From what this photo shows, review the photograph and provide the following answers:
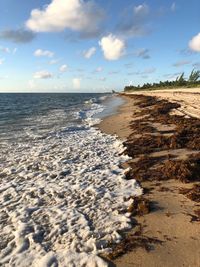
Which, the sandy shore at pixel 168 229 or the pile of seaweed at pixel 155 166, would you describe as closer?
the sandy shore at pixel 168 229

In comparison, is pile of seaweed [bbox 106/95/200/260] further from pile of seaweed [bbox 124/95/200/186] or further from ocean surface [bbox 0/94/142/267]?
ocean surface [bbox 0/94/142/267]

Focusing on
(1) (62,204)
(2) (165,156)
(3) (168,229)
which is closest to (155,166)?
(2) (165,156)

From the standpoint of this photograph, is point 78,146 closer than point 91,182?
No

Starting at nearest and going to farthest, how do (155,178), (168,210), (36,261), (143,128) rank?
(36,261) < (168,210) < (155,178) < (143,128)

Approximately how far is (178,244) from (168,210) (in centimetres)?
118

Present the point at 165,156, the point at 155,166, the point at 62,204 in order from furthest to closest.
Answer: the point at 165,156 → the point at 155,166 → the point at 62,204

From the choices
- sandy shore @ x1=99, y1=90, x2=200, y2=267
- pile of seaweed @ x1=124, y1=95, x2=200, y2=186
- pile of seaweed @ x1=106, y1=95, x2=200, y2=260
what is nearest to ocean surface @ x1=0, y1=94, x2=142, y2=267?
pile of seaweed @ x1=106, y1=95, x2=200, y2=260

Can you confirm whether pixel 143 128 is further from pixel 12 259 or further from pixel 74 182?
pixel 12 259

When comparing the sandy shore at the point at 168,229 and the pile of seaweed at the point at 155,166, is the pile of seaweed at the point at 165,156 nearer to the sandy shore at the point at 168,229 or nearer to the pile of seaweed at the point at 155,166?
the pile of seaweed at the point at 155,166

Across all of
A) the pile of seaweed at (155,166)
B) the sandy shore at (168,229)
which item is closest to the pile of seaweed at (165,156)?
the pile of seaweed at (155,166)

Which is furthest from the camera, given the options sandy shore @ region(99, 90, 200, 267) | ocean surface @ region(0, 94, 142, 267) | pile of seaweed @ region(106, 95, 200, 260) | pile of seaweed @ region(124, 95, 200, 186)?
pile of seaweed @ region(124, 95, 200, 186)

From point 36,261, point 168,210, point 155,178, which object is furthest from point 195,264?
point 155,178

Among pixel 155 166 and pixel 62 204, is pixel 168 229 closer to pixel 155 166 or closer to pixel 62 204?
pixel 62 204

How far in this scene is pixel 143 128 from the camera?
14484 mm
